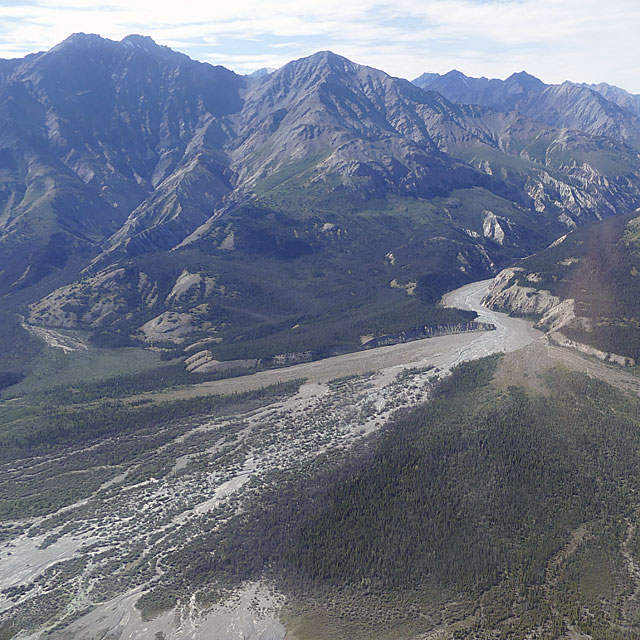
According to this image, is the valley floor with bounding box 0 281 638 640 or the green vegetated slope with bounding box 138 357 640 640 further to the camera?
the valley floor with bounding box 0 281 638 640

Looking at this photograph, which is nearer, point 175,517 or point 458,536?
point 458,536

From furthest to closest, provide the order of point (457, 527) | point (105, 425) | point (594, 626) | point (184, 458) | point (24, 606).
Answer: point (105, 425) → point (184, 458) → point (457, 527) → point (24, 606) → point (594, 626)

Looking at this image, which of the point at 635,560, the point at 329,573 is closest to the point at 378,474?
the point at 329,573

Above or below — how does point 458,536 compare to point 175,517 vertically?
above

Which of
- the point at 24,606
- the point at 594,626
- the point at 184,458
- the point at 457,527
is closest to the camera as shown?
the point at 594,626

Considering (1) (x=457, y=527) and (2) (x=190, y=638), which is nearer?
(2) (x=190, y=638)

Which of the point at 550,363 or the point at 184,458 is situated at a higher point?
the point at 550,363

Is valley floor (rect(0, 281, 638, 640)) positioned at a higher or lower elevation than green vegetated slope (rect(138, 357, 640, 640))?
lower

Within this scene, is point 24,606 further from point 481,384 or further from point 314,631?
point 481,384
